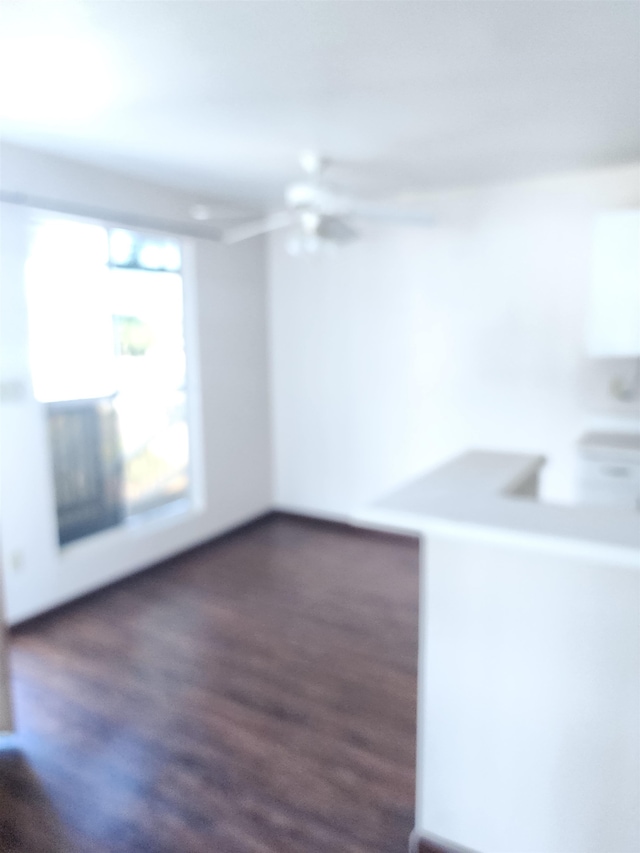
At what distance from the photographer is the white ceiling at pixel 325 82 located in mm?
1648

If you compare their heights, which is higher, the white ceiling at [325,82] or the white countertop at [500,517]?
the white ceiling at [325,82]

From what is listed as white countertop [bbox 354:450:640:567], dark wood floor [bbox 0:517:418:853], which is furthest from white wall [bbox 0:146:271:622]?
white countertop [bbox 354:450:640:567]

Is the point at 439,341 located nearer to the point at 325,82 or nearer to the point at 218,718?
the point at 325,82

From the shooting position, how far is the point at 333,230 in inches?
109

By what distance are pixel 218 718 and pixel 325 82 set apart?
2432 millimetres

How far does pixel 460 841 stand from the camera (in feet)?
5.47

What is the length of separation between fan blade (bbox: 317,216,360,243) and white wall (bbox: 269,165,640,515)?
4.13 ft

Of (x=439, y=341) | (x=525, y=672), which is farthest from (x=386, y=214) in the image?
(x=525, y=672)

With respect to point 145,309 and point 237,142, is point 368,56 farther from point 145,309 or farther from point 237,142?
point 145,309

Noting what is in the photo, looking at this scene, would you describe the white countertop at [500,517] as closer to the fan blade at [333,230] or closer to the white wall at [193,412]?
the fan blade at [333,230]

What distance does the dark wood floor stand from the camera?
182cm

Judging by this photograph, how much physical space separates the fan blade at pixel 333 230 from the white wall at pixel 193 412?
4.62 ft

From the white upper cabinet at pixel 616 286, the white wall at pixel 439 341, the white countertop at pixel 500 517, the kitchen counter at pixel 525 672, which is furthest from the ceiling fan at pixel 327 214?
the kitchen counter at pixel 525 672

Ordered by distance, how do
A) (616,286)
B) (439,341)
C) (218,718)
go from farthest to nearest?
(439,341), (616,286), (218,718)
